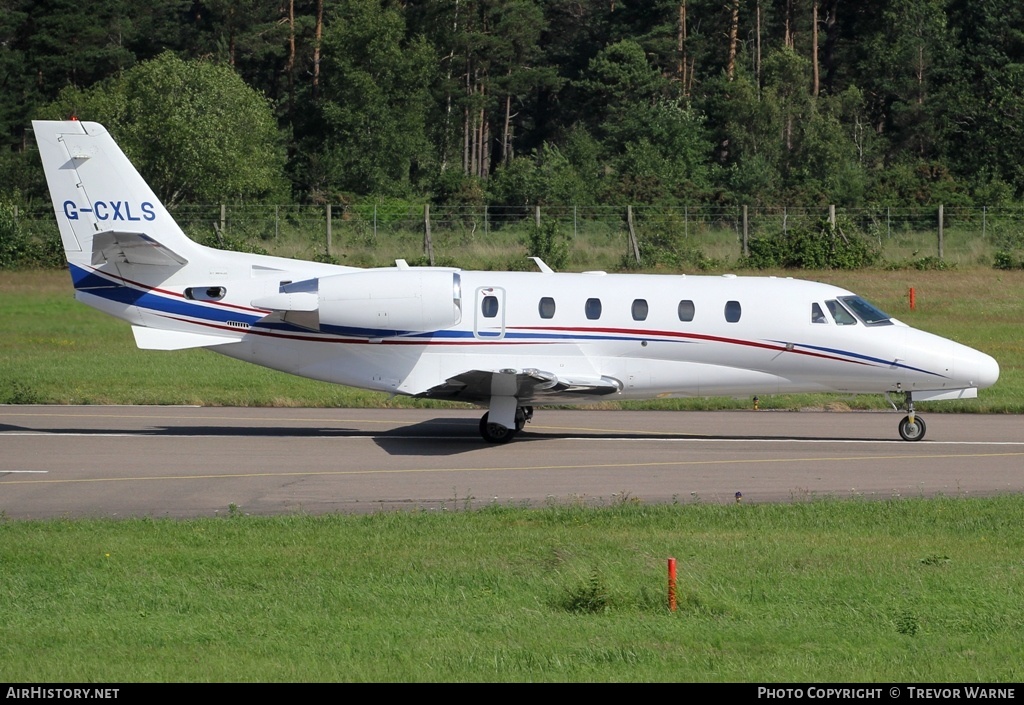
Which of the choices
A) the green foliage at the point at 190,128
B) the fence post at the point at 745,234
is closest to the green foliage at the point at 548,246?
the fence post at the point at 745,234

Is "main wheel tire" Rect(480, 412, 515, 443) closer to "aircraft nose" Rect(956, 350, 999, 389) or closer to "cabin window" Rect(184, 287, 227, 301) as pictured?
"cabin window" Rect(184, 287, 227, 301)

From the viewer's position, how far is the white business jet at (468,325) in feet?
65.0

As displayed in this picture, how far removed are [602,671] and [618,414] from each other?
15298 mm

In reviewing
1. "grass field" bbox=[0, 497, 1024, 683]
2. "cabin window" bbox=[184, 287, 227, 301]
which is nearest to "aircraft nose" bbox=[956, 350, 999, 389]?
"grass field" bbox=[0, 497, 1024, 683]

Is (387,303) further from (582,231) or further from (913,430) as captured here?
(582,231)

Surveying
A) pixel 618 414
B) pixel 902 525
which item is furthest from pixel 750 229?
pixel 902 525

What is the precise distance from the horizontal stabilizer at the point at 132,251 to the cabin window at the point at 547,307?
5.42 metres

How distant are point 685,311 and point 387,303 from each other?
449 centimetres

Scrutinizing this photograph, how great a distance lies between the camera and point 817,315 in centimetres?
2023

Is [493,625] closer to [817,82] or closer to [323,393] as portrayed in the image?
[323,393]

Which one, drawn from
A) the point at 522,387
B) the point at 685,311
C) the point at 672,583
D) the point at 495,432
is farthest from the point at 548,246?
the point at 672,583

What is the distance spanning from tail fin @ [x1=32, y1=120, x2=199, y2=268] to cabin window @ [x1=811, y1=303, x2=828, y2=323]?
948 centimetres

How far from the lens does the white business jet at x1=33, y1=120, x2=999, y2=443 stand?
19.8 m

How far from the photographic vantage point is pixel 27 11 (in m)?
67.8
